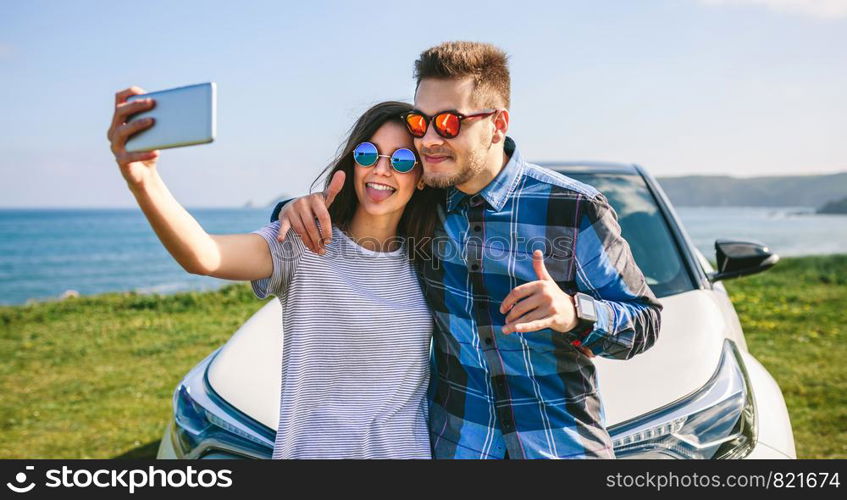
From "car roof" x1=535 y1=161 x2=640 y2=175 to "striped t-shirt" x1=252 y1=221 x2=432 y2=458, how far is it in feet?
6.71

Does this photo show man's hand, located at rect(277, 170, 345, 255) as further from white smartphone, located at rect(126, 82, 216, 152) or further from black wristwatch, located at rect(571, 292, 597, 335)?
black wristwatch, located at rect(571, 292, 597, 335)

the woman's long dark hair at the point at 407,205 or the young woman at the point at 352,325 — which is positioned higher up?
the woman's long dark hair at the point at 407,205

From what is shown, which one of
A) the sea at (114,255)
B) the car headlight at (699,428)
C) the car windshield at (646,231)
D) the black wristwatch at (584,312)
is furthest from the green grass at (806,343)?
the sea at (114,255)

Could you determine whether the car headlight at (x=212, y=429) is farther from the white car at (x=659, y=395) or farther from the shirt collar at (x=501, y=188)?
the shirt collar at (x=501, y=188)

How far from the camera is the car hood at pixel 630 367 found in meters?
2.21

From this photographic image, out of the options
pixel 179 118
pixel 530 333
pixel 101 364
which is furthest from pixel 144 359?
pixel 179 118

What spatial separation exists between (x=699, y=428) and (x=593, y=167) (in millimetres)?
1898

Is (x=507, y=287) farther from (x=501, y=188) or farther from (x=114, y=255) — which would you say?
(x=114, y=255)

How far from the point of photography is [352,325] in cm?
188

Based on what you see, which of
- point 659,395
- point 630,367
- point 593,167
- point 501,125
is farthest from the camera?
point 593,167

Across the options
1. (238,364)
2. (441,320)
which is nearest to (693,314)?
(441,320)

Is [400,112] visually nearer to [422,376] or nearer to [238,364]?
[422,376]

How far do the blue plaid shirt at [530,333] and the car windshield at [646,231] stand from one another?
1.23 meters

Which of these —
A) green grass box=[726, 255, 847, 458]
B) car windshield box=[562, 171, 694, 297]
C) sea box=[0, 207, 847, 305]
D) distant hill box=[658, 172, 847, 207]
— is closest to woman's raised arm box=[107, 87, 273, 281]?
car windshield box=[562, 171, 694, 297]
